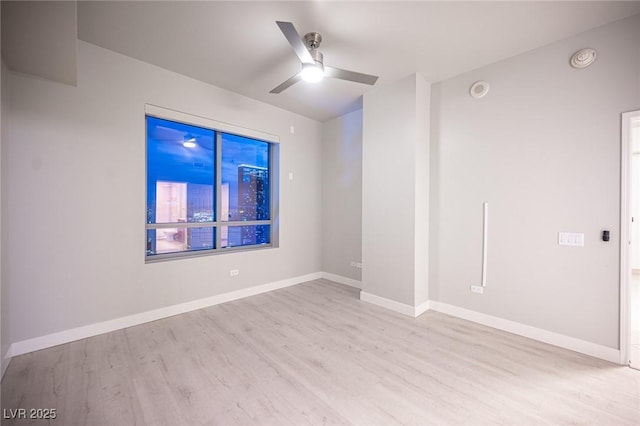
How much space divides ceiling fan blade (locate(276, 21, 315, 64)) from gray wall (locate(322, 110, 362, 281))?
91.1 inches

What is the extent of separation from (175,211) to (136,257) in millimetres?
752

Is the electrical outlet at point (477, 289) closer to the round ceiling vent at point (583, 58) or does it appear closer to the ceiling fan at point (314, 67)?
the round ceiling vent at point (583, 58)

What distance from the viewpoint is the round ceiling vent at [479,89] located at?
2967 mm

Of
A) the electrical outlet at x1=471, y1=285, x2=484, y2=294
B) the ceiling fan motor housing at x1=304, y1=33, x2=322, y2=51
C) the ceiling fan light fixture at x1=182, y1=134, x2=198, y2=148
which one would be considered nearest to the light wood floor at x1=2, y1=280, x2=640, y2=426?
the electrical outlet at x1=471, y1=285, x2=484, y2=294

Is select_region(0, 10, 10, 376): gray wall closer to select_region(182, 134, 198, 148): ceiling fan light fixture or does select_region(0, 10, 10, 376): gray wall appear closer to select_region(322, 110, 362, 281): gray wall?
select_region(182, 134, 198, 148): ceiling fan light fixture

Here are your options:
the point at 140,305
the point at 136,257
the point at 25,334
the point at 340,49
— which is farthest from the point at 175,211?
the point at 340,49

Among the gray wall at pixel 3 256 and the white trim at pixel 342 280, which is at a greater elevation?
the gray wall at pixel 3 256

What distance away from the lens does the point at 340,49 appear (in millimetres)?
2676

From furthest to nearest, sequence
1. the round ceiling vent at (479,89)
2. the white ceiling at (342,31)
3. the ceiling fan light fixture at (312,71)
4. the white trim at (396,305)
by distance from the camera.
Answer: the white trim at (396,305)
the round ceiling vent at (479,89)
the ceiling fan light fixture at (312,71)
the white ceiling at (342,31)

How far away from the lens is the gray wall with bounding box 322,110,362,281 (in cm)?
442

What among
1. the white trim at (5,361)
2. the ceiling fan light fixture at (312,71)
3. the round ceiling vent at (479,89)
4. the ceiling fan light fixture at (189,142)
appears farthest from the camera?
the ceiling fan light fixture at (189,142)

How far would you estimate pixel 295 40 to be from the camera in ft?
6.61

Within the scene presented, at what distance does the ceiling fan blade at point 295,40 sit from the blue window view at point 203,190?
2.04 metres

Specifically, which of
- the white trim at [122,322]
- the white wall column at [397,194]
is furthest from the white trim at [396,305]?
the white trim at [122,322]
